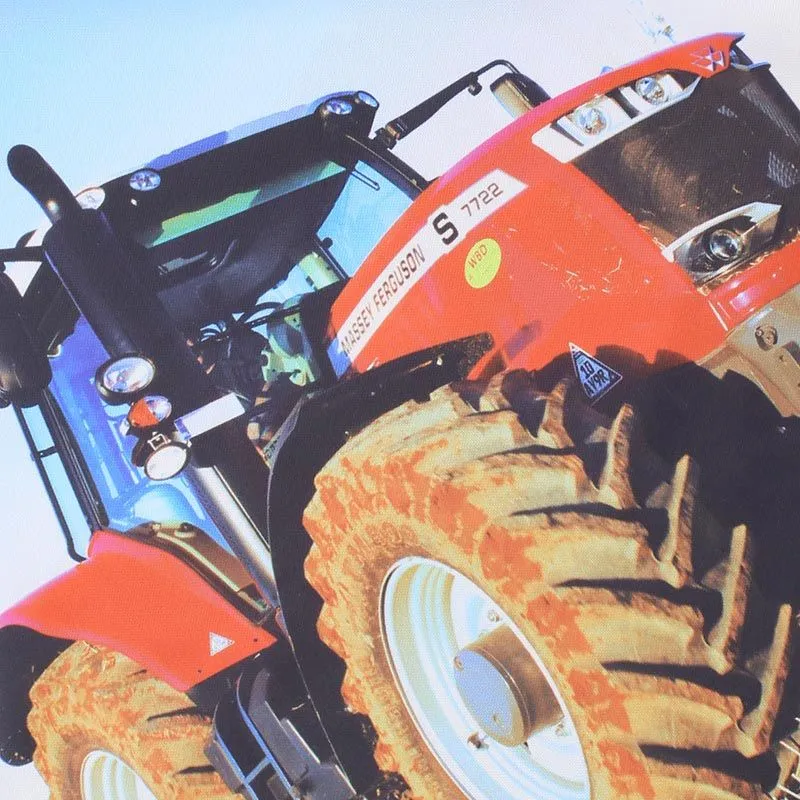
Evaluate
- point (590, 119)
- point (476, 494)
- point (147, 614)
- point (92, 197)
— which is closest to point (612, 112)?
point (590, 119)

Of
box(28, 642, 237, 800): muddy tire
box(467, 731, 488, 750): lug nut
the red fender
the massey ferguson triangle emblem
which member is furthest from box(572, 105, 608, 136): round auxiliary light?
box(28, 642, 237, 800): muddy tire

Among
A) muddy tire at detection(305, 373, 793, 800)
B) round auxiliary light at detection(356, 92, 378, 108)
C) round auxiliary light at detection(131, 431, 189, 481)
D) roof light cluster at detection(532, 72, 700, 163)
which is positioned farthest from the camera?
round auxiliary light at detection(356, 92, 378, 108)

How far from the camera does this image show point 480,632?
7.23 ft

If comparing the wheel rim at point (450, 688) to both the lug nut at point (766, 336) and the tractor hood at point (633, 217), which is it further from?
the lug nut at point (766, 336)

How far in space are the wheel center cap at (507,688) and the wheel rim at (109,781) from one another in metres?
1.88

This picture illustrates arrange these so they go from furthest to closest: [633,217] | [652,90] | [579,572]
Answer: [652,90]
[633,217]
[579,572]

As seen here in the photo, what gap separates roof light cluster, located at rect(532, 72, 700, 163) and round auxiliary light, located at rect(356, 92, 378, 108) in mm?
1643

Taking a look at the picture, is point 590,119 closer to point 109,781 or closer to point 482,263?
point 482,263

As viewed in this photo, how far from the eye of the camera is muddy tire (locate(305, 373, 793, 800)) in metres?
1.52

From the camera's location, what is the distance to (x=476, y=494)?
1.75 m

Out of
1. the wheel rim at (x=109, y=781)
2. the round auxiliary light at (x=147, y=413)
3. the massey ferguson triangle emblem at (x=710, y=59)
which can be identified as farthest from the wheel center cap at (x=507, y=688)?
the wheel rim at (x=109, y=781)

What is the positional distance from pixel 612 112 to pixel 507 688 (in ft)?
5.49

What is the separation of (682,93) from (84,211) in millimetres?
2032

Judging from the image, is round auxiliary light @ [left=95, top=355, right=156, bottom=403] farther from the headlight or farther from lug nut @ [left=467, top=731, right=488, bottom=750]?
the headlight
